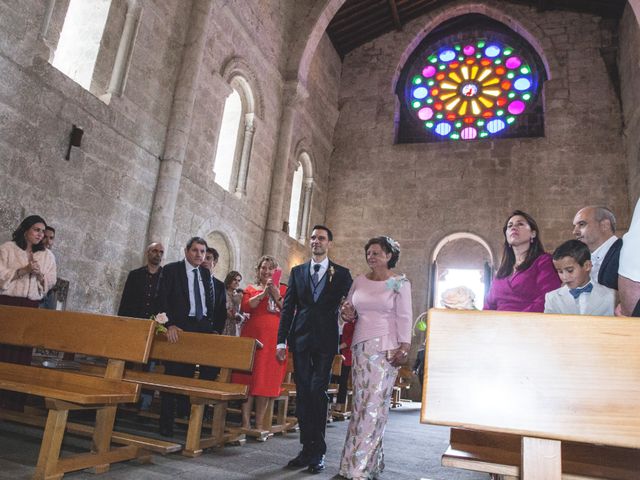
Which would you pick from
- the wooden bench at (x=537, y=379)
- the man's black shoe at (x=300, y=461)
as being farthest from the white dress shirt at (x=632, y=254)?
the man's black shoe at (x=300, y=461)

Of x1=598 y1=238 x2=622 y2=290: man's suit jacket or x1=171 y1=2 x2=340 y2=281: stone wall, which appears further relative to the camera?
x1=171 y1=2 x2=340 y2=281: stone wall

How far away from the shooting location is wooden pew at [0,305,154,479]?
7.38 ft

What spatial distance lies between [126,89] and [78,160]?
4.55 feet

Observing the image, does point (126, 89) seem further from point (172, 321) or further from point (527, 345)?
point (527, 345)

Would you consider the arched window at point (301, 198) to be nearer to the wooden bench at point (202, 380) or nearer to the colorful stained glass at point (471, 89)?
the colorful stained glass at point (471, 89)

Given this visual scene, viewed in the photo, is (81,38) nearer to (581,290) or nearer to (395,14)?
(581,290)

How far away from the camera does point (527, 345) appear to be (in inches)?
45.8

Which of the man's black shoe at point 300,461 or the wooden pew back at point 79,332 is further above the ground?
Answer: the wooden pew back at point 79,332

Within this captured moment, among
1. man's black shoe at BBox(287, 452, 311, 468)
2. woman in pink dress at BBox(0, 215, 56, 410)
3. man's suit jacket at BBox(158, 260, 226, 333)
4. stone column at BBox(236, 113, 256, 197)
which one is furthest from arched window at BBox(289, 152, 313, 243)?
man's black shoe at BBox(287, 452, 311, 468)

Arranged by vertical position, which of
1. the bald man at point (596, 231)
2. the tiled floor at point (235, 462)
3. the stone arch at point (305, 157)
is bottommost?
the tiled floor at point (235, 462)

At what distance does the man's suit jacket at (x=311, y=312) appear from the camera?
319cm

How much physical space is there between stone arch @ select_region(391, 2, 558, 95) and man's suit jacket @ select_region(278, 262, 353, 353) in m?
11.0

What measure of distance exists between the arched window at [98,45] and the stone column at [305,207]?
6.12 meters

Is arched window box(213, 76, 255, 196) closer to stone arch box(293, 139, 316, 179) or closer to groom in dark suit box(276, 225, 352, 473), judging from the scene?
stone arch box(293, 139, 316, 179)
